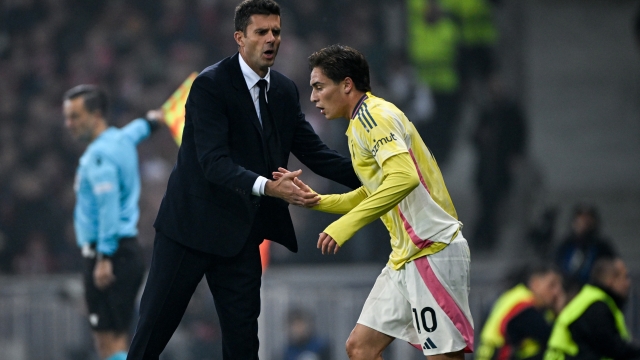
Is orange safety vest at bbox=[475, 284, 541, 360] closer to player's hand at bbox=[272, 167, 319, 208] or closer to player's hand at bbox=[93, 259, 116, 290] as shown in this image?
player's hand at bbox=[93, 259, 116, 290]

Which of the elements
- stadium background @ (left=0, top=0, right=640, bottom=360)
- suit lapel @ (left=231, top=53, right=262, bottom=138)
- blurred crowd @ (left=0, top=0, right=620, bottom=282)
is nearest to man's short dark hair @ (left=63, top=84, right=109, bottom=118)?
suit lapel @ (left=231, top=53, right=262, bottom=138)

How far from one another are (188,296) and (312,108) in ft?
27.8

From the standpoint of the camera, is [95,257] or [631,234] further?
[631,234]

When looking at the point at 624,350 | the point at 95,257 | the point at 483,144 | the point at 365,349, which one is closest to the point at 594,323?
the point at 624,350

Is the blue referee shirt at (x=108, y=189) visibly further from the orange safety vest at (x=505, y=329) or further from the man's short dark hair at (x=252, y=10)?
the orange safety vest at (x=505, y=329)

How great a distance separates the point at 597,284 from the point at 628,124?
24.3 ft

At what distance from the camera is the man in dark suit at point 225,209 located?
189 inches

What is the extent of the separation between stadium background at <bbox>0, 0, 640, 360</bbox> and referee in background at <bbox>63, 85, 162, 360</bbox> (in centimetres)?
451

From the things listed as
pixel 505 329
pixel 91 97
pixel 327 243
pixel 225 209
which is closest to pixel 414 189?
pixel 327 243

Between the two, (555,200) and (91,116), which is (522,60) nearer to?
(555,200)

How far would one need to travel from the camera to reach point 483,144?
12781 millimetres

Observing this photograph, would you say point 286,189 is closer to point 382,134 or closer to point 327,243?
point 327,243

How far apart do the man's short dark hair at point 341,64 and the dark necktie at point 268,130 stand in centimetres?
27

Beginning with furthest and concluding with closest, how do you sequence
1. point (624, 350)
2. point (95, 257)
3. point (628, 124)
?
point (628, 124), point (95, 257), point (624, 350)
